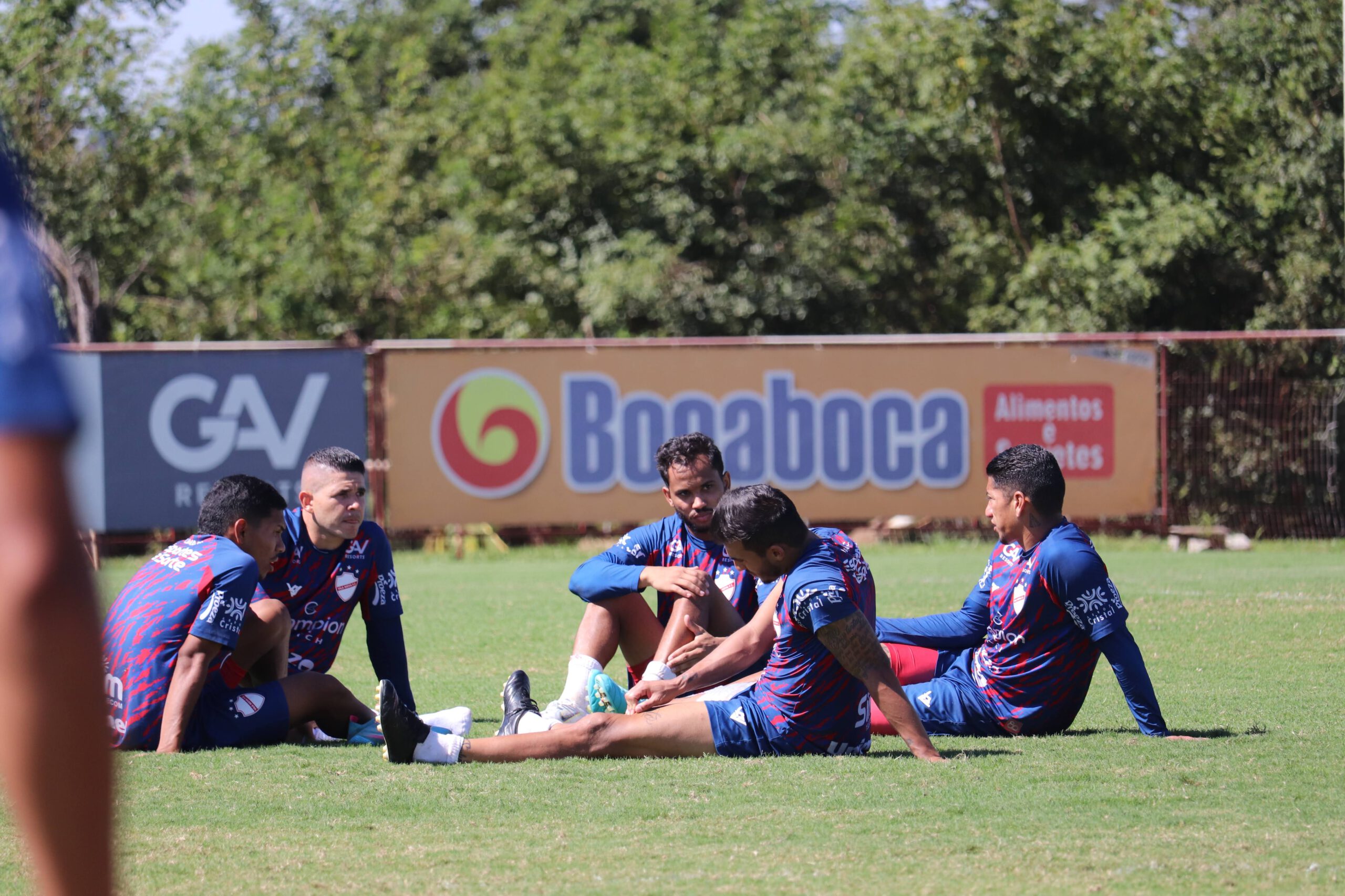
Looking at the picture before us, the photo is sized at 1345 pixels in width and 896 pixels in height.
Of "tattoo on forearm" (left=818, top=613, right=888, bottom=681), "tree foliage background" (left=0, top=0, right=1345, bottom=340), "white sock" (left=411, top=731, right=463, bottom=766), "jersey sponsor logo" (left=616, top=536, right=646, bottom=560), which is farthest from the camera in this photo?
"tree foliage background" (left=0, top=0, right=1345, bottom=340)

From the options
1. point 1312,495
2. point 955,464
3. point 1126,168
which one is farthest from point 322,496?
point 1126,168

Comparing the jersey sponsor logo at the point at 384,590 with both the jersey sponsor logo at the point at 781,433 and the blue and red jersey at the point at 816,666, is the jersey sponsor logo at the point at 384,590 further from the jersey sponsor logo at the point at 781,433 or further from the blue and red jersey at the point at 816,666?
the jersey sponsor logo at the point at 781,433

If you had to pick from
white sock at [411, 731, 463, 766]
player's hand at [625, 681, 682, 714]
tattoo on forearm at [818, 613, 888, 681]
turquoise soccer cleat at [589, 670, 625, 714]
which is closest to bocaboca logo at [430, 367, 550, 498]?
turquoise soccer cleat at [589, 670, 625, 714]

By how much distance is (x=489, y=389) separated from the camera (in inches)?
639

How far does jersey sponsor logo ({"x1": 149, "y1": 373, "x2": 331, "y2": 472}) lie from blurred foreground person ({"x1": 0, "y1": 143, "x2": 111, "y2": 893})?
1477 centimetres

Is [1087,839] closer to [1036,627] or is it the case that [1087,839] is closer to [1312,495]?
[1036,627]

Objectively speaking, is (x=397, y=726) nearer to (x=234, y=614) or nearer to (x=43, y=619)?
(x=234, y=614)

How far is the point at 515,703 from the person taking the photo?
5750 mm

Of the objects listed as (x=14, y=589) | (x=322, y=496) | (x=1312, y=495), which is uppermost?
(x=14, y=589)

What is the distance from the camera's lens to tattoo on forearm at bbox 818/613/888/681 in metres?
4.94

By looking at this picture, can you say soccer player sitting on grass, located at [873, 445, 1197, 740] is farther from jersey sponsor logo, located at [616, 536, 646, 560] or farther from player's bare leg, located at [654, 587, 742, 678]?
jersey sponsor logo, located at [616, 536, 646, 560]

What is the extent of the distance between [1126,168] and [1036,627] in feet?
60.8

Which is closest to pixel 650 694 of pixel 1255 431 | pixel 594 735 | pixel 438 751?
pixel 594 735

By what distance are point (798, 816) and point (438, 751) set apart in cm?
157
